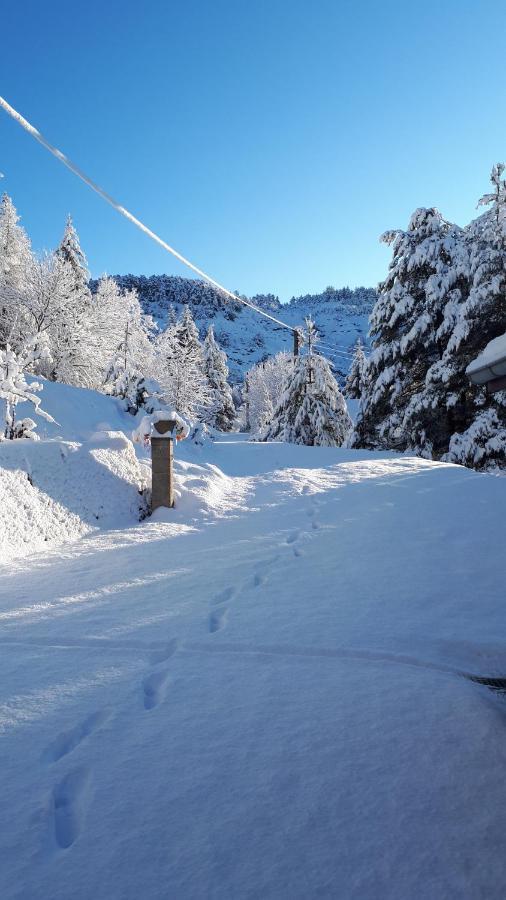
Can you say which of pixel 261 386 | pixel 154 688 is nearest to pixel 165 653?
pixel 154 688

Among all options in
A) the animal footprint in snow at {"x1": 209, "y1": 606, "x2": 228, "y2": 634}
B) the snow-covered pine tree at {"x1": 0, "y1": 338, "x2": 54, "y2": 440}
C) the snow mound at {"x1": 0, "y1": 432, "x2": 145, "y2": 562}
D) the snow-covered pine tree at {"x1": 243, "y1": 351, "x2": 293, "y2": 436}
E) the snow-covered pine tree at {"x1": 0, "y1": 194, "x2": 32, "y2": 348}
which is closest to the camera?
the animal footprint in snow at {"x1": 209, "y1": 606, "x2": 228, "y2": 634}

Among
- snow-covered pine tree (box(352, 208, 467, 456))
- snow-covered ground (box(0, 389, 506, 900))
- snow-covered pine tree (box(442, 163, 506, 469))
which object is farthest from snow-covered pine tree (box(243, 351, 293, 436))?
snow-covered ground (box(0, 389, 506, 900))

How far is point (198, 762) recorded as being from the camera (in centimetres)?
185

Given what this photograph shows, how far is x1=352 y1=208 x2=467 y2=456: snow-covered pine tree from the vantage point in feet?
43.0

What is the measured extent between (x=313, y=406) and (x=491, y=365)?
16.3 m

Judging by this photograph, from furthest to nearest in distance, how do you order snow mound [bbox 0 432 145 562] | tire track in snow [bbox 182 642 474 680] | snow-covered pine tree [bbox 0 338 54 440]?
snow-covered pine tree [bbox 0 338 54 440] → snow mound [bbox 0 432 145 562] → tire track in snow [bbox 182 642 474 680]

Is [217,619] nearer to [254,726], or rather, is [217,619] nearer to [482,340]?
[254,726]

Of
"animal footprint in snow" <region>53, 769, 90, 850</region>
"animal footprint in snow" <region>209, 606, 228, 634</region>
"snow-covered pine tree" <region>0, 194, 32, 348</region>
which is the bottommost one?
"animal footprint in snow" <region>53, 769, 90, 850</region>

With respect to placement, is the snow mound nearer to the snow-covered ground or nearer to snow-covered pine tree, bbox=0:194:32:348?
the snow-covered ground

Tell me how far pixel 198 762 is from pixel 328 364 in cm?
1837

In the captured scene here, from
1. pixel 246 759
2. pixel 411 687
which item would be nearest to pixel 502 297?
pixel 411 687

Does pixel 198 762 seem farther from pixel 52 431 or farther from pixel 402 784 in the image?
pixel 52 431

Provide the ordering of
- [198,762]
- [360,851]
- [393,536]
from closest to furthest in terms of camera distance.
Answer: [360,851] < [198,762] < [393,536]

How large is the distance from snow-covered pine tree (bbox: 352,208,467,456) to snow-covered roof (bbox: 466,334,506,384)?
33.3 feet
